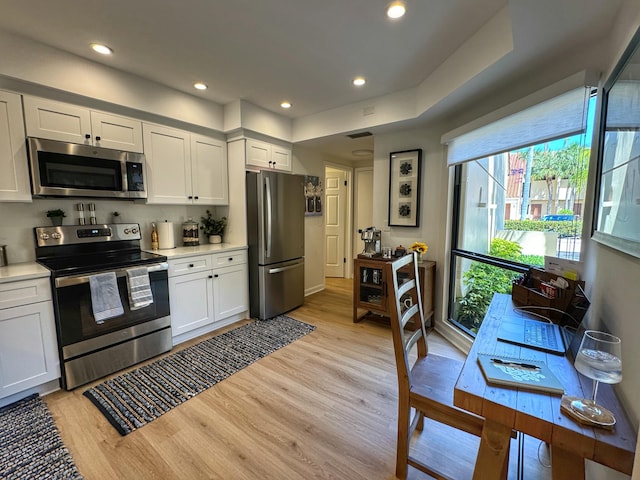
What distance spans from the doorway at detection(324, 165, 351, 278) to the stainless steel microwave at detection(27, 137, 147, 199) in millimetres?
3197

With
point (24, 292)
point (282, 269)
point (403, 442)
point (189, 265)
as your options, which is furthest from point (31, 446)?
point (282, 269)

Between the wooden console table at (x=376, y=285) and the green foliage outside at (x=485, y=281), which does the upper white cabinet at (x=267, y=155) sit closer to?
the wooden console table at (x=376, y=285)

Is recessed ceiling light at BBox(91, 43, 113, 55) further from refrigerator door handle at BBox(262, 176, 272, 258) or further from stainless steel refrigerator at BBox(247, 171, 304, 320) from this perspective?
refrigerator door handle at BBox(262, 176, 272, 258)

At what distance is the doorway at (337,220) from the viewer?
5375 millimetres

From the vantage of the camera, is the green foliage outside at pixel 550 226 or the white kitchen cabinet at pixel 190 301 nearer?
the green foliage outside at pixel 550 226

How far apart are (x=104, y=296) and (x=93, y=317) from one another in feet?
0.58

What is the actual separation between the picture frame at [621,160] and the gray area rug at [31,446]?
269 cm

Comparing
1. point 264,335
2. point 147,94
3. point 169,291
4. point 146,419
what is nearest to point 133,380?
point 146,419

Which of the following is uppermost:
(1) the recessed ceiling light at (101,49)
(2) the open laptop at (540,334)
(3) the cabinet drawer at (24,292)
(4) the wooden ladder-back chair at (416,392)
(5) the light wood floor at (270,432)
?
(1) the recessed ceiling light at (101,49)

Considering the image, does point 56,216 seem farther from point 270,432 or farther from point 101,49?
point 270,432

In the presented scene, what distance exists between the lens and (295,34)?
78.7 inches

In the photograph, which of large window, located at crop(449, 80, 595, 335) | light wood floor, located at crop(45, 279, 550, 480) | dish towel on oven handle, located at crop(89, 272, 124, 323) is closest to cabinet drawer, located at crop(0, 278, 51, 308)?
dish towel on oven handle, located at crop(89, 272, 124, 323)

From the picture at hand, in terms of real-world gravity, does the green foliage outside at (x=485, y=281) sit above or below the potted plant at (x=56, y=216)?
below

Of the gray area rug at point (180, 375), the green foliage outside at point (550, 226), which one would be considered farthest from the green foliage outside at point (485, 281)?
the gray area rug at point (180, 375)
